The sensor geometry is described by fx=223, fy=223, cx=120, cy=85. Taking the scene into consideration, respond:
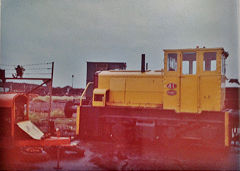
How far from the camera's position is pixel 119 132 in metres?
7.94

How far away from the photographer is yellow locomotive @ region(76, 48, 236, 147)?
23.3 feet

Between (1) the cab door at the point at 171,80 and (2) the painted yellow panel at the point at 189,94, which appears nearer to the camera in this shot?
(2) the painted yellow panel at the point at 189,94

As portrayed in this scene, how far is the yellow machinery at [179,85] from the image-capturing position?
283 inches

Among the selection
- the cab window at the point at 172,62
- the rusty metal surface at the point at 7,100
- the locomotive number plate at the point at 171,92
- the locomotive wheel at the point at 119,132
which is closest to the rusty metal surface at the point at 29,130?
the rusty metal surface at the point at 7,100

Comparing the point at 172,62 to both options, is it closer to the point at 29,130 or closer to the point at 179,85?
the point at 179,85

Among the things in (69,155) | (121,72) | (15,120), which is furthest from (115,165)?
(121,72)

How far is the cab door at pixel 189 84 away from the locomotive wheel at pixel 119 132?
2147 millimetres

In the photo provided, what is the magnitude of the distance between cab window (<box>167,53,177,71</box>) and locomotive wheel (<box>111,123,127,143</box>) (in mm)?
2622

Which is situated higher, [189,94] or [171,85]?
[171,85]

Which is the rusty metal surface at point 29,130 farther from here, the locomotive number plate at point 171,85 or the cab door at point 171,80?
the locomotive number plate at point 171,85

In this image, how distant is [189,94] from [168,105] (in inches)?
30.6

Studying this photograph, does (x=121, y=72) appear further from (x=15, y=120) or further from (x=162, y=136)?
(x=15, y=120)

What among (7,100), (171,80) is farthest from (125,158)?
(7,100)

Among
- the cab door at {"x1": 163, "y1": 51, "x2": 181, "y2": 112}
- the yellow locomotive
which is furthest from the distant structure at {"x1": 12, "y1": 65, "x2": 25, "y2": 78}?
the cab door at {"x1": 163, "y1": 51, "x2": 181, "y2": 112}
